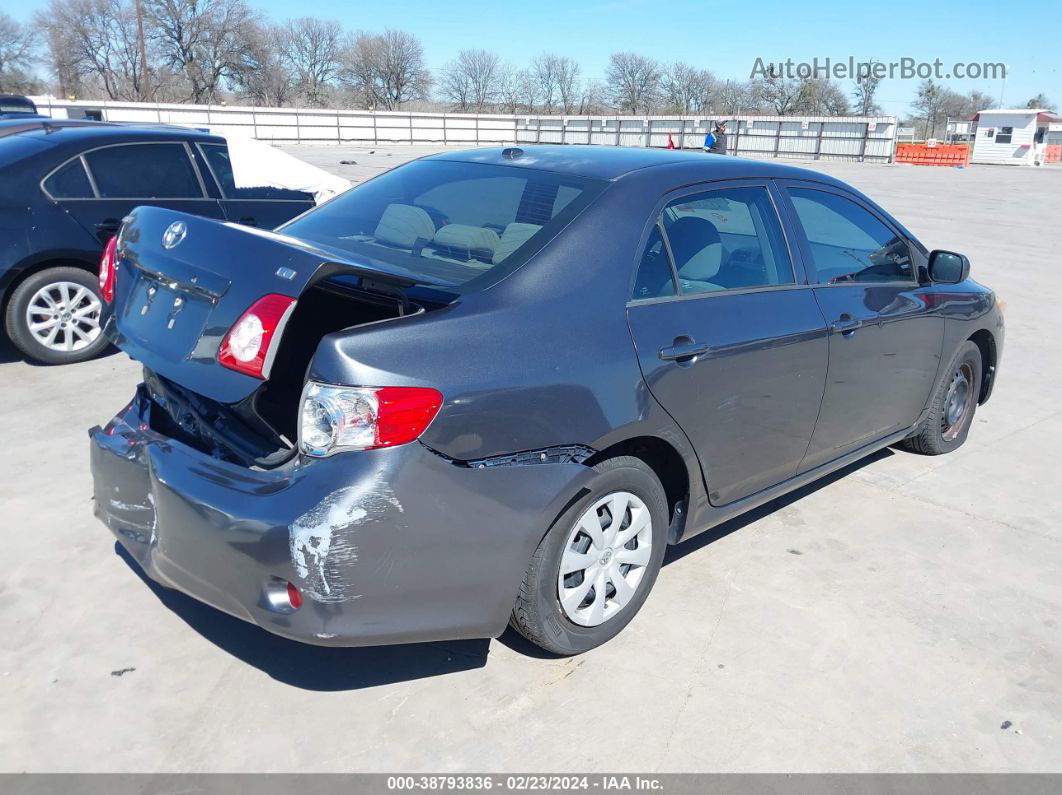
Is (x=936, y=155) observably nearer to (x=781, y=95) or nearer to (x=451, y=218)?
(x=781, y=95)

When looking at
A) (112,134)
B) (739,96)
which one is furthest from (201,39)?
(112,134)

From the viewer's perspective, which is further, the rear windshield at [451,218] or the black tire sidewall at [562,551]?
the rear windshield at [451,218]

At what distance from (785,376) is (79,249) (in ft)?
16.4

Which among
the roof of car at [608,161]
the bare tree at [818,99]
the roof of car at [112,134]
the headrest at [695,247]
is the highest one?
the bare tree at [818,99]

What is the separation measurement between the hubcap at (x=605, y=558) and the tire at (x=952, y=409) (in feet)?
8.40

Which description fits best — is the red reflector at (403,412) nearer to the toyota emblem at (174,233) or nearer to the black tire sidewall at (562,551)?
the black tire sidewall at (562,551)

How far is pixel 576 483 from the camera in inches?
109

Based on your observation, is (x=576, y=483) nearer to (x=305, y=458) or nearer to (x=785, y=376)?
(x=305, y=458)

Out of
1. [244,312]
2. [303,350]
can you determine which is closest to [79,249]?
[303,350]

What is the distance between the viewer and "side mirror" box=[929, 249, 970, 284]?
4.52m

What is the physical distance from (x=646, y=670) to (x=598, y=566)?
0.41 meters

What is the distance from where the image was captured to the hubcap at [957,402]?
16.7 feet

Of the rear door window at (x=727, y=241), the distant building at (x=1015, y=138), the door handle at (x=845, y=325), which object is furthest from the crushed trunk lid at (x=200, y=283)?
the distant building at (x=1015, y=138)

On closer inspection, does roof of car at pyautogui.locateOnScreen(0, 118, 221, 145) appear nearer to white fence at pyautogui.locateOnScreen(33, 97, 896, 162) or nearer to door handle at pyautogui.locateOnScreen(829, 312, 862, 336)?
door handle at pyautogui.locateOnScreen(829, 312, 862, 336)
